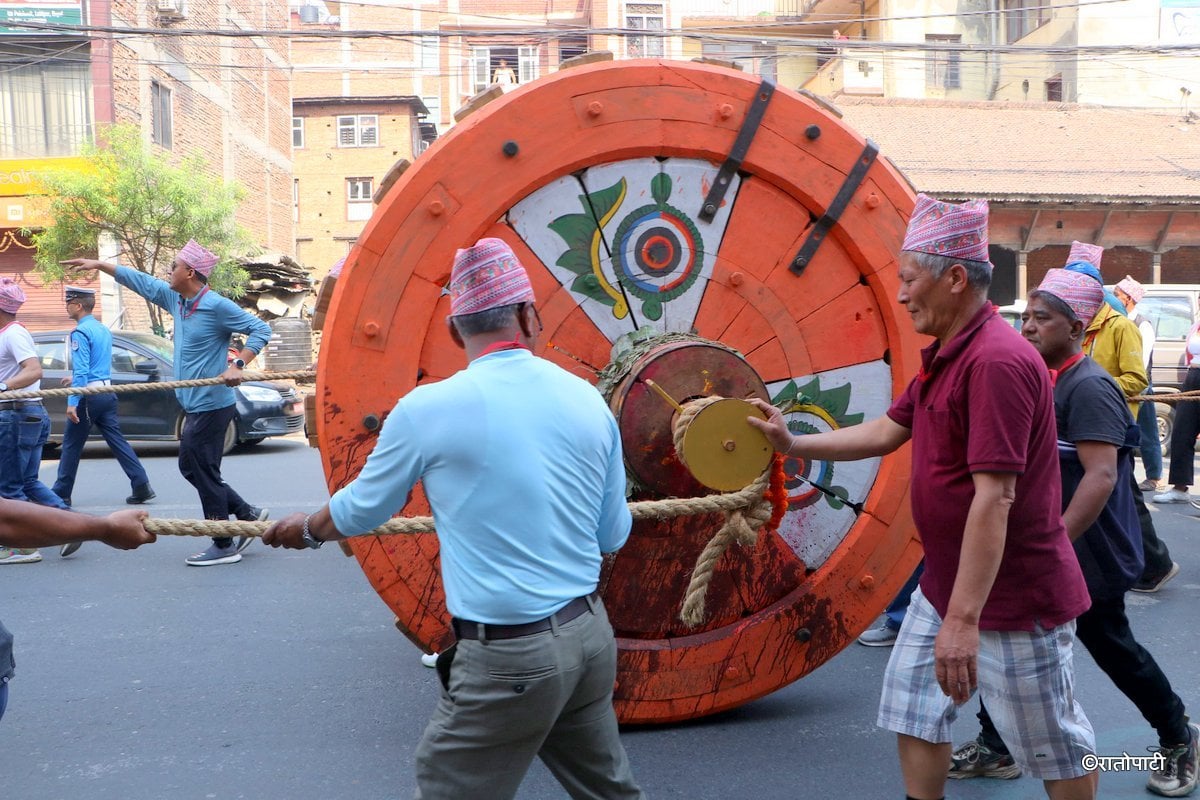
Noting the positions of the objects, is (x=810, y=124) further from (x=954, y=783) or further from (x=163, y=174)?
(x=163, y=174)

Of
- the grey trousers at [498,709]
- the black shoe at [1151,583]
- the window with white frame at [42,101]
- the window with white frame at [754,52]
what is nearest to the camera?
the grey trousers at [498,709]

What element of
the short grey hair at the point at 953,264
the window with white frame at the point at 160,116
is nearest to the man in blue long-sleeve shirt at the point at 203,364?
the short grey hair at the point at 953,264

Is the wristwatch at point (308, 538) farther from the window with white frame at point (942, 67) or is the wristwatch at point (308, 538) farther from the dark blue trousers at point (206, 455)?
the window with white frame at point (942, 67)

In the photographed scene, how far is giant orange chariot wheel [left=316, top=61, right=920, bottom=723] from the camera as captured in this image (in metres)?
3.35

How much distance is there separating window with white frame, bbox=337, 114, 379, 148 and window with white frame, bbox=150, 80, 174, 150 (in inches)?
563

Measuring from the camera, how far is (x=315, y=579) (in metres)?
6.69

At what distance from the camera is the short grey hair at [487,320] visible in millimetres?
2455

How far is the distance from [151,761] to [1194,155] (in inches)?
981

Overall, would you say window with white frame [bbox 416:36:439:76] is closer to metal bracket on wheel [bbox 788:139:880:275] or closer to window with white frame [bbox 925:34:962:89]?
window with white frame [bbox 925:34:962:89]

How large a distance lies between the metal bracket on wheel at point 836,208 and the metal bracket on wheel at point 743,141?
338 millimetres

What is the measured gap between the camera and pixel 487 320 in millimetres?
2453

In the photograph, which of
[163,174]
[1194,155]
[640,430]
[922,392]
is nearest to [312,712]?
[640,430]

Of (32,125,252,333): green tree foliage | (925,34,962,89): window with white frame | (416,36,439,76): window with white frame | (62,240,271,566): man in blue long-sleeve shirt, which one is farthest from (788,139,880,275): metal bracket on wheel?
(416,36,439,76): window with white frame

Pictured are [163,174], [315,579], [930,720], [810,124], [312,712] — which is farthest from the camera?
[163,174]
